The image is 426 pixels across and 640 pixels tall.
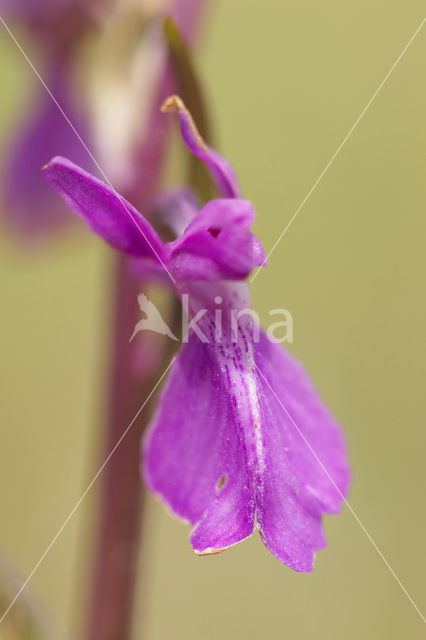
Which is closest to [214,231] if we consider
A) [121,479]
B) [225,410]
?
[225,410]

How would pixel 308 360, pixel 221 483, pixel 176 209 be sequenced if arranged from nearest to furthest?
pixel 221 483 → pixel 176 209 → pixel 308 360

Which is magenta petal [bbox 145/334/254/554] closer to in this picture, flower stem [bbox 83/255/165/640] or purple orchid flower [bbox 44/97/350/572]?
purple orchid flower [bbox 44/97/350/572]

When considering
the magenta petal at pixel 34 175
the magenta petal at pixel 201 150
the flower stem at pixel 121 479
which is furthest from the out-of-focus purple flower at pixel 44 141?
the magenta petal at pixel 201 150

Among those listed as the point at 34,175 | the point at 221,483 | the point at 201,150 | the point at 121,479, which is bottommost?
the point at 121,479

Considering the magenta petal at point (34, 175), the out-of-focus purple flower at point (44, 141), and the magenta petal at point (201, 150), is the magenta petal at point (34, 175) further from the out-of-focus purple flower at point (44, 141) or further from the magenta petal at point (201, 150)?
the magenta petal at point (201, 150)

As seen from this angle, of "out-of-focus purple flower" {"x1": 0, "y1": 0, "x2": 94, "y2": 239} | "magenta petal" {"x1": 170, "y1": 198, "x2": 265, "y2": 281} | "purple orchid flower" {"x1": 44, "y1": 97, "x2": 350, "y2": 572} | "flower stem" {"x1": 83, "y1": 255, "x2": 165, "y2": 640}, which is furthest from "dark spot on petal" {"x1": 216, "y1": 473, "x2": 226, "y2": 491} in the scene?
"out-of-focus purple flower" {"x1": 0, "y1": 0, "x2": 94, "y2": 239}

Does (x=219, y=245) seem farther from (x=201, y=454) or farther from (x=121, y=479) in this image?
(x=121, y=479)

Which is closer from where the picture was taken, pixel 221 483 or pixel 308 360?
pixel 221 483

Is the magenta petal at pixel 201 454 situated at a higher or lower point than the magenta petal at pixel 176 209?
lower
